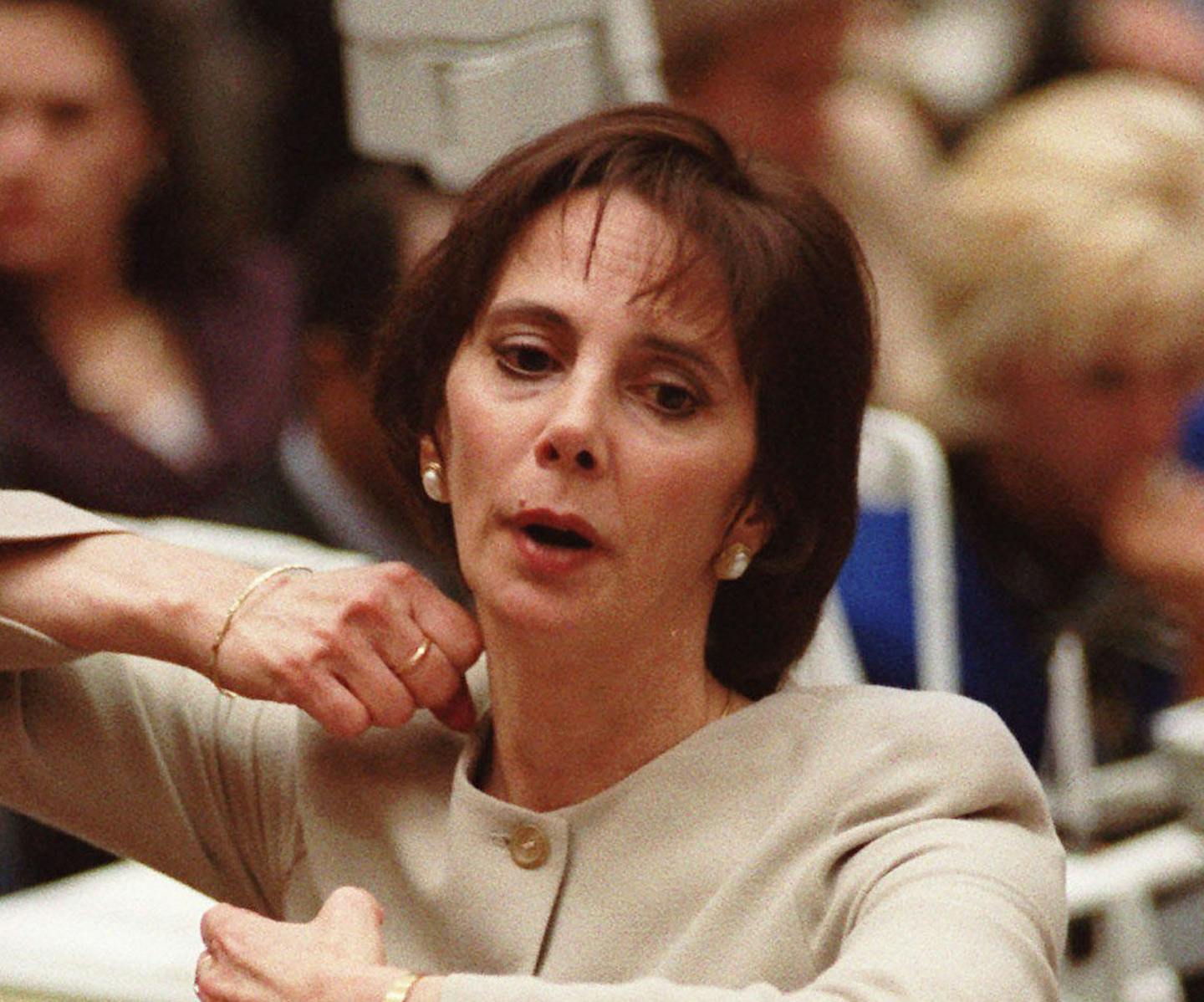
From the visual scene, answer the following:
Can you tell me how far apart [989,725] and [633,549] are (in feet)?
0.89

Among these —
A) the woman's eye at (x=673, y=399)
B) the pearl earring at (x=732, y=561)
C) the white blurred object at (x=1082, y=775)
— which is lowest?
the white blurred object at (x=1082, y=775)

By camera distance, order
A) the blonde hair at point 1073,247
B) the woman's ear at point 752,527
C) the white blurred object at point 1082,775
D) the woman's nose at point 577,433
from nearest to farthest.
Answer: the woman's nose at point 577,433 < the woman's ear at point 752,527 < the white blurred object at point 1082,775 < the blonde hair at point 1073,247

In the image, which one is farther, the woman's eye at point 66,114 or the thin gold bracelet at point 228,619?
the woman's eye at point 66,114

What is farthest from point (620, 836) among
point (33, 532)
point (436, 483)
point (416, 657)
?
point (33, 532)

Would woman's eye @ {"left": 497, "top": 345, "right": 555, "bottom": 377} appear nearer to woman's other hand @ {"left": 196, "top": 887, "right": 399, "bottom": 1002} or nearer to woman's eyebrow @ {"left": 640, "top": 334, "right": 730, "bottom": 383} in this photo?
woman's eyebrow @ {"left": 640, "top": 334, "right": 730, "bottom": 383}

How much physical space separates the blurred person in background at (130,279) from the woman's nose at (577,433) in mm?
1484

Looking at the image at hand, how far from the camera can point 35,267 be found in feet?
10.2

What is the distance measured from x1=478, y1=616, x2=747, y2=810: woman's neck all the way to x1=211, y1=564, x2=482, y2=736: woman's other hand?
4 cm

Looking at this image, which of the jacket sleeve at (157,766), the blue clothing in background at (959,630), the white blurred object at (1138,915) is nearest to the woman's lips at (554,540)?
the jacket sleeve at (157,766)

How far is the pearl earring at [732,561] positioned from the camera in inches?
63.9

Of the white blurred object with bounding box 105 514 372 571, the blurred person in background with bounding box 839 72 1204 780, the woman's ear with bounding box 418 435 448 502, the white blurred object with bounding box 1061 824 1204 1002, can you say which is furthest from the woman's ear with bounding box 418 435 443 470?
the blurred person in background with bounding box 839 72 1204 780

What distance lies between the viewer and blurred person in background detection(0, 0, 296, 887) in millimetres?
3010

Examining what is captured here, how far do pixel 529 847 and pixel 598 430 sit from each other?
0.31 metres

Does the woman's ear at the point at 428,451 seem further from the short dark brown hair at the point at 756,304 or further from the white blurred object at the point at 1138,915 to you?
the white blurred object at the point at 1138,915
